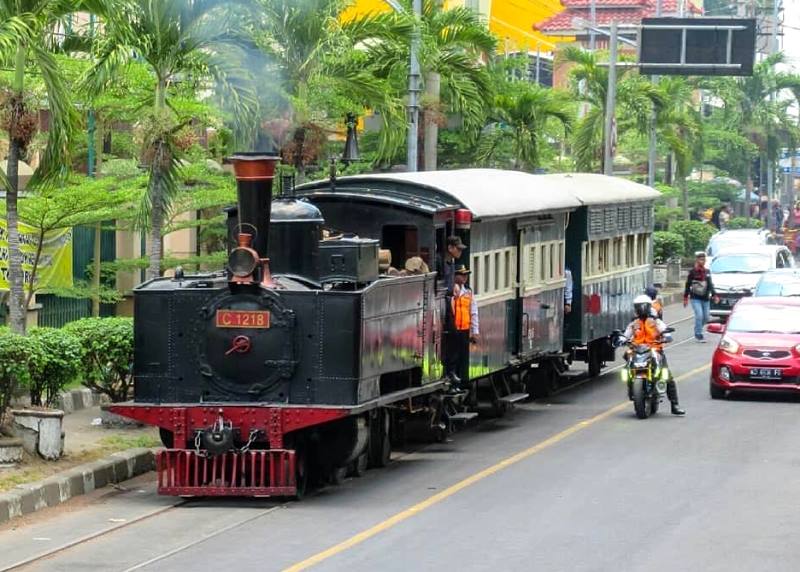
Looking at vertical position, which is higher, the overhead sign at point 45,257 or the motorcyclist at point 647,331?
the overhead sign at point 45,257

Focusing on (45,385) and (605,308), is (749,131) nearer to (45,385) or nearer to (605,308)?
(605,308)

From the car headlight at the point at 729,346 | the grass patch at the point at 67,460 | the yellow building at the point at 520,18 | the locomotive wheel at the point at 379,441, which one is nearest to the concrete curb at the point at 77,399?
the grass patch at the point at 67,460

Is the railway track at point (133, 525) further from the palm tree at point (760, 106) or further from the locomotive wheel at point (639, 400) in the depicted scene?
the palm tree at point (760, 106)

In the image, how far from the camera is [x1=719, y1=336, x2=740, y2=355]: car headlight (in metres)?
24.1

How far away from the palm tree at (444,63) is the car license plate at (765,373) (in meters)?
8.75

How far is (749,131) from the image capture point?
6512 cm

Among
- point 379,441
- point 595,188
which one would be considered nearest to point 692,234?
point 595,188

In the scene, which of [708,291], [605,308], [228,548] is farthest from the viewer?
[708,291]

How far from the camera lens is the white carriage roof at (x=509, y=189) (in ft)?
64.7

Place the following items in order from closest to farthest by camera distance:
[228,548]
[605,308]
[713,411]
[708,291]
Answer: [228,548]
[713,411]
[605,308]
[708,291]

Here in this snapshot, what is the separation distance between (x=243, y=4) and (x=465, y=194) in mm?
3697

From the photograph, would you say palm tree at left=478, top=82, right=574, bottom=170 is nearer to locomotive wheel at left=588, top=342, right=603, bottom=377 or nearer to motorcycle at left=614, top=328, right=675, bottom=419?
locomotive wheel at left=588, top=342, right=603, bottom=377

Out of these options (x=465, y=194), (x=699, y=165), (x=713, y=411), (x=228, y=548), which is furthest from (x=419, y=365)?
(x=699, y=165)

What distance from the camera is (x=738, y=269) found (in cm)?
4006
